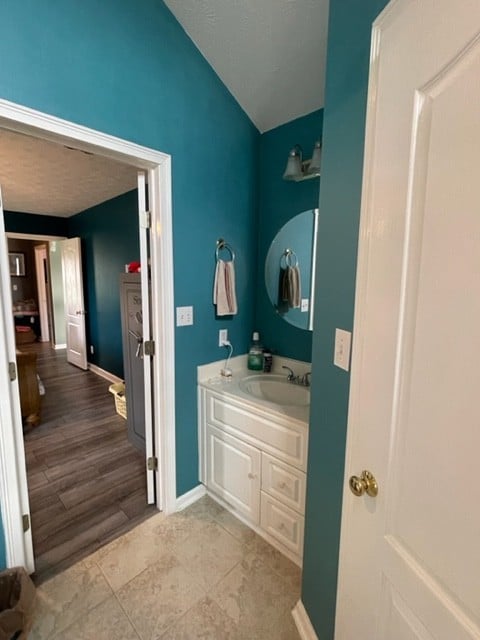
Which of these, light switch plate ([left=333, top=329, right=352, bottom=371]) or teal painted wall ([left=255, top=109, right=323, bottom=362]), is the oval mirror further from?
light switch plate ([left=333, top=329, right=352, bottom=371])

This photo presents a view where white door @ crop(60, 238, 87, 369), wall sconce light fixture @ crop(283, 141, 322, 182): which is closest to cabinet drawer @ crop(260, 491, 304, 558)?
wall sconce light fixture @ crop(283, 141, 322, 182)

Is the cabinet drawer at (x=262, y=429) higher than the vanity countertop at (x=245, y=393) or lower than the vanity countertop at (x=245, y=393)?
lower

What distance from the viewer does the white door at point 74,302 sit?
15.4ft

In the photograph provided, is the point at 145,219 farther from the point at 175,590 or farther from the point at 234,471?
the point at 175,590

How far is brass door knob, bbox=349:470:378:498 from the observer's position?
77cm

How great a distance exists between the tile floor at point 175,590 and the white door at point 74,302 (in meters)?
3.66

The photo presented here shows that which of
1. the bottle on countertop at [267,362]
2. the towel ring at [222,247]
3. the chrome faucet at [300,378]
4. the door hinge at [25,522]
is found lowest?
the door hinge at [25,522]

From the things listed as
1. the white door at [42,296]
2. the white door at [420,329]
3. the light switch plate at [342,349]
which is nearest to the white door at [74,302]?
the white door at [42,296]

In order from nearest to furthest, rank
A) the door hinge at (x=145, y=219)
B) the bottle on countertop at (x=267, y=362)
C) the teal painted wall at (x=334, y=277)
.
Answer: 1. the teal painted wall at (x=334, y=277)
2. the door hinge at (x=145, y=219)
3. the bottle on countertop at (x=267, y=362)

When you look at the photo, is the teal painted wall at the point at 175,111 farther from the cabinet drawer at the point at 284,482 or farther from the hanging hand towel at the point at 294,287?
the cabinet drawer at the point at 284,482

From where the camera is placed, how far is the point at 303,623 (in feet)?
4.28

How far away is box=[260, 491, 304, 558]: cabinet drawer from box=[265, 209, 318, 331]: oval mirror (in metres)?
1.02

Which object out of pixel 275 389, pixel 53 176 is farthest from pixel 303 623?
pixel 53 176

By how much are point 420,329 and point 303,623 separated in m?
1.43
